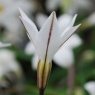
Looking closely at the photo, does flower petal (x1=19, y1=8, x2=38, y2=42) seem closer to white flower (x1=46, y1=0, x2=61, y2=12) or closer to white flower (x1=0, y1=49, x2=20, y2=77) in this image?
white flower (x1=0, y1=49, x2=20, y2=77)

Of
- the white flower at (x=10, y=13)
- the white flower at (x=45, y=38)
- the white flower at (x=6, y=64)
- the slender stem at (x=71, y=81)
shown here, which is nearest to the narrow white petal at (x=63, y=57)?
the slender stem at (x=71, y=81)

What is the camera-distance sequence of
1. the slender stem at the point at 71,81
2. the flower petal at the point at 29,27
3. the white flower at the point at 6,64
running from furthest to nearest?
the white flower at the point at 6,64 < the slender stem at the point at 71,81 < the flower petal at the point at 29,27

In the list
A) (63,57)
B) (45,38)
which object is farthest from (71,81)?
(45,38)

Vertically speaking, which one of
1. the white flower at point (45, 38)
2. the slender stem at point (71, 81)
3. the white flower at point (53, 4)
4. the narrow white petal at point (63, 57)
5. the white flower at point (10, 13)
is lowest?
the white flower at point (53, 4)

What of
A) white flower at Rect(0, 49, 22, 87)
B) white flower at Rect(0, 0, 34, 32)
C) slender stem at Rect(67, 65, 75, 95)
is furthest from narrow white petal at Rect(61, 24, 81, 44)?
white flower at Rect(0, 0, 34, 32)

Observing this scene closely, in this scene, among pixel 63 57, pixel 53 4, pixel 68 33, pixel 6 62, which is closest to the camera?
pixel 68 33

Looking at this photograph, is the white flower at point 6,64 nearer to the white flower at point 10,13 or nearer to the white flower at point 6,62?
the white flower at point 6,62

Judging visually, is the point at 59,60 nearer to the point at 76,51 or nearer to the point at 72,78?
the point at 72,78

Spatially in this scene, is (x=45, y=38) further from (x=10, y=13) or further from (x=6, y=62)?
(x=10, y=13)
